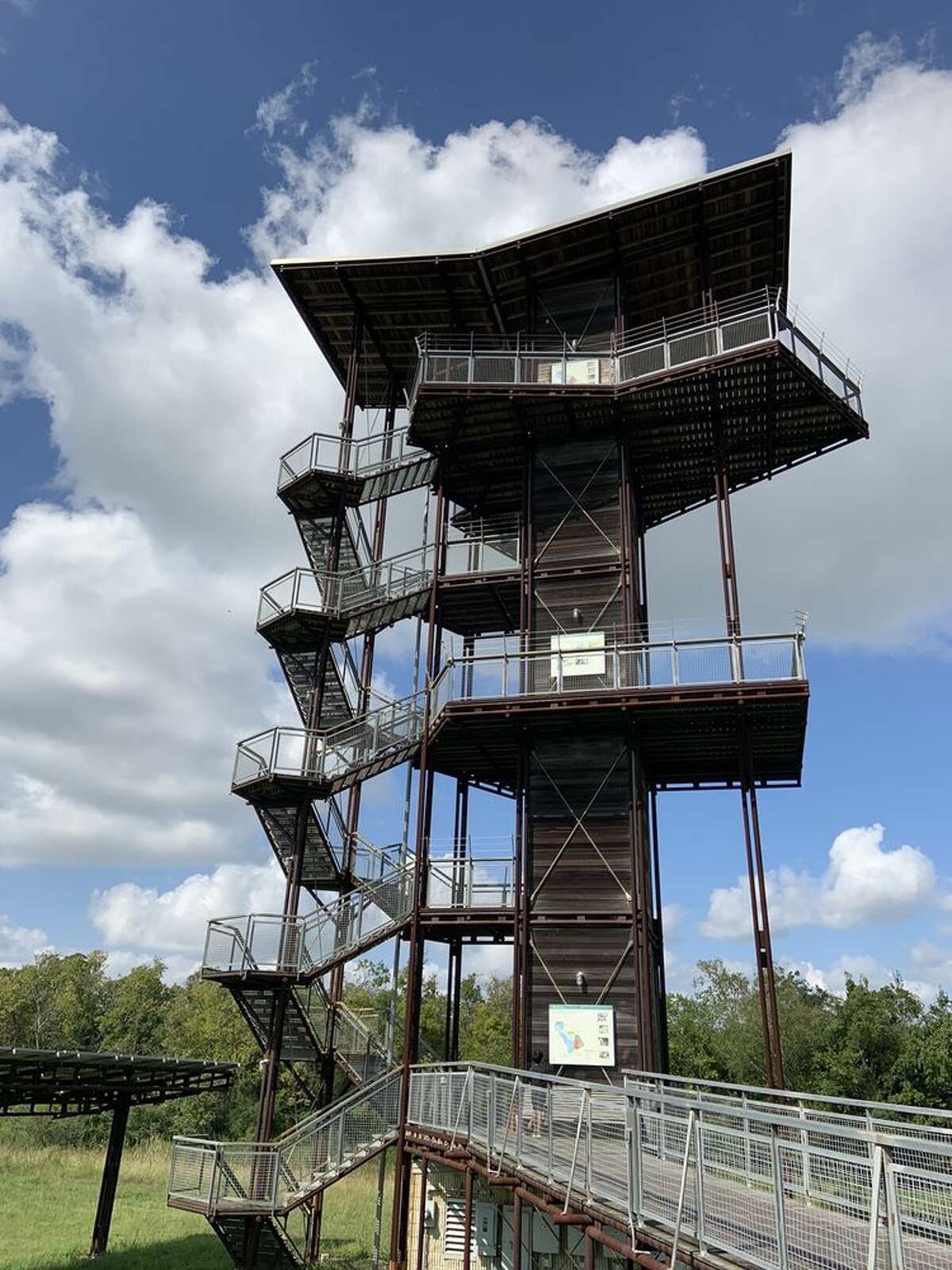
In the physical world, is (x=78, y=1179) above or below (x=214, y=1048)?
below

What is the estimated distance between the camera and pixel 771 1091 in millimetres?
11117

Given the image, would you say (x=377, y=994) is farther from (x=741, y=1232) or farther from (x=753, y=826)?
(x=741, y=1232)

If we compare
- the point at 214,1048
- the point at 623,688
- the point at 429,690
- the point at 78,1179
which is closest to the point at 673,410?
the point at 623,688

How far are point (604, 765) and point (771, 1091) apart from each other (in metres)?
11.1

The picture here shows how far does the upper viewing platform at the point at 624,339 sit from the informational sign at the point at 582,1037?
1296 cm

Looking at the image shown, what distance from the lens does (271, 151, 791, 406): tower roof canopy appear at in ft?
Answer: 78.2

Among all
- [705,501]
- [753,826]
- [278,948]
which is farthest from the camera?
[705,501]

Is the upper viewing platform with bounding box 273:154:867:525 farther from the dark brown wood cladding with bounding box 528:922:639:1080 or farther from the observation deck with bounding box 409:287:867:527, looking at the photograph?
the dark brown wood cladding with bounding box 528:922:639:1080

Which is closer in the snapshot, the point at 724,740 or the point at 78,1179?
the point at 724,740

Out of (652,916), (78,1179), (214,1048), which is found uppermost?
(652,916)

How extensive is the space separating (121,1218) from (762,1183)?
28.7m

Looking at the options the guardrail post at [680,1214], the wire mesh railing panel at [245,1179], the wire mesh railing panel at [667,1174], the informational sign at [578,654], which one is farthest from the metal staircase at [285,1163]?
the guardrail post at [680,1214]

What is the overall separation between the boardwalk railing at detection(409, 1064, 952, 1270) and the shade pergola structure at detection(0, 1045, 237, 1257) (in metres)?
13.8

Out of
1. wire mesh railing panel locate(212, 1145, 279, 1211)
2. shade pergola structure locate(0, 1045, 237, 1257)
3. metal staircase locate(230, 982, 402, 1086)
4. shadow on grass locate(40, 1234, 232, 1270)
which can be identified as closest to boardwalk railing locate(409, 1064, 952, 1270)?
wire mesh railing panel locate(212, 1145, 279, 1211)
